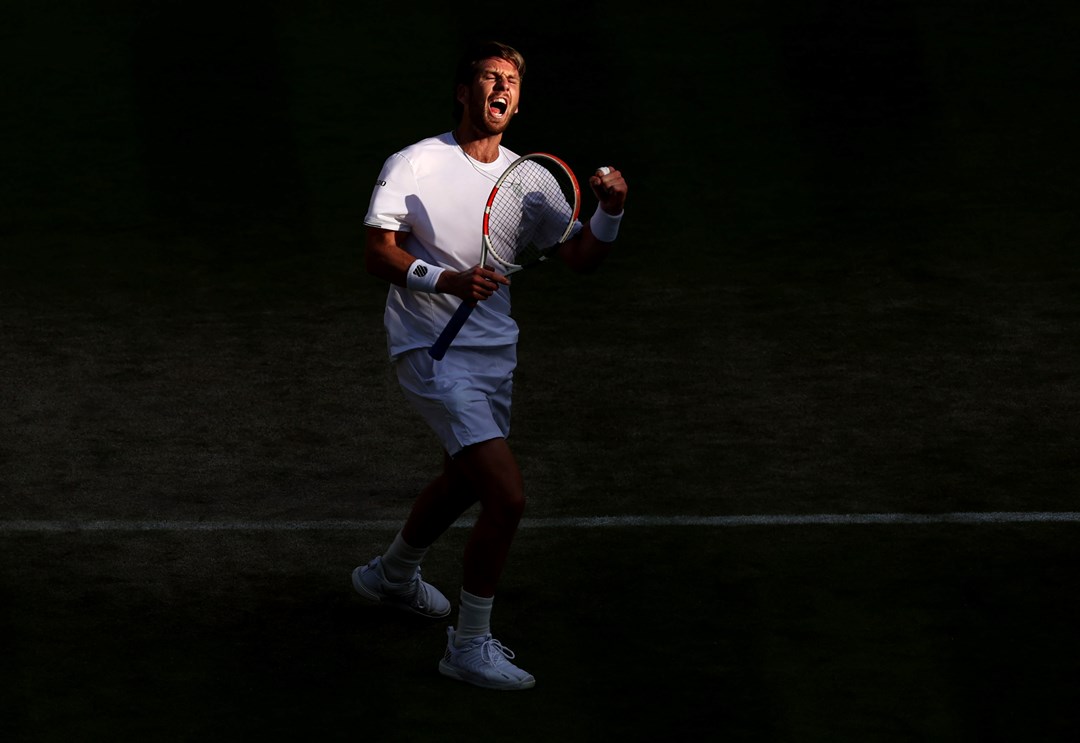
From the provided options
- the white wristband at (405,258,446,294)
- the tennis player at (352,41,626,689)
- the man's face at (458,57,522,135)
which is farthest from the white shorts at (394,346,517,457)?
the man's face at (458,57,522,135)

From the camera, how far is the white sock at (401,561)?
22.1ft

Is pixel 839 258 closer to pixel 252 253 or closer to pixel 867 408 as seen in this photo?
pixel 867 408

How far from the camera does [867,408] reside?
29.2ft

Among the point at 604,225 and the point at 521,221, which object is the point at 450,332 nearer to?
the point at 521,221

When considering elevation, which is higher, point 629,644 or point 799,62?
point 799,62

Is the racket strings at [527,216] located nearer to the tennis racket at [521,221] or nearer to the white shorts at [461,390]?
the tennis racket at [521,221]

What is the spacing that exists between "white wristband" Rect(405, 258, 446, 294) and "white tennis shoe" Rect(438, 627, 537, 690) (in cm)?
121

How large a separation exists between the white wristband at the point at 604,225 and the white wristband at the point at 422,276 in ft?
2.04

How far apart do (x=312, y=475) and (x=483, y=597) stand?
220 centimetres

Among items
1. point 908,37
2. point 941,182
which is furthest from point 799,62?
point 941,182

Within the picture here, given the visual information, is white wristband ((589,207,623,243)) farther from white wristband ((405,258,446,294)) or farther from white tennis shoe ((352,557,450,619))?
white tennis shoe ((352,557,450,619))

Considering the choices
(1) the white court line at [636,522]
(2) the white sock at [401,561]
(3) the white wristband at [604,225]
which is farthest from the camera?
(1) the white court line at [636,522]

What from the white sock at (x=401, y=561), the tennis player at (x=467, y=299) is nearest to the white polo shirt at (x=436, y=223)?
the tennis player at (x=467, y=299)

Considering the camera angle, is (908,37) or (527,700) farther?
(908,37)
